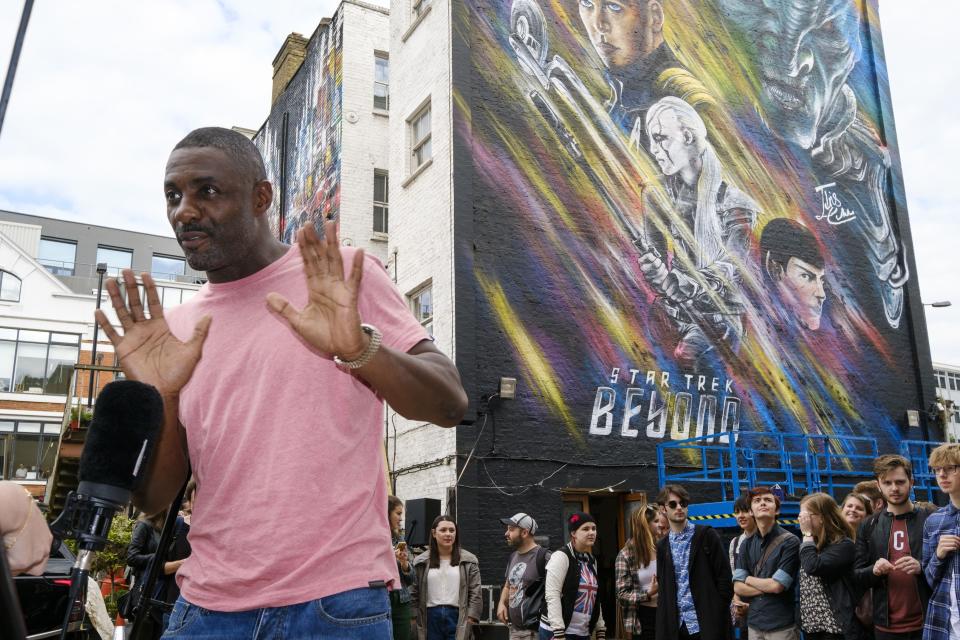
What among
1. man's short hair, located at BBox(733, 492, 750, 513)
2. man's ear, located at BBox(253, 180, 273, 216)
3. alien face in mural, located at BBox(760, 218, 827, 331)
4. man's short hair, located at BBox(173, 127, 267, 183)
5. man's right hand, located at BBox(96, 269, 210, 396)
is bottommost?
man's short hair, located at BBox(733, 492, 750, 513)

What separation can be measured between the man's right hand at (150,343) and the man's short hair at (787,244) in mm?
17459

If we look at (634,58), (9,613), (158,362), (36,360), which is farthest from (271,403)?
(36,360)

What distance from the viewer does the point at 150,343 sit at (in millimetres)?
2281

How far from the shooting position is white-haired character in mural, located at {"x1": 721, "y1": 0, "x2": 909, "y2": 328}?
19.8m

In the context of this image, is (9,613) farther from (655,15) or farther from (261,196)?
(655,15)

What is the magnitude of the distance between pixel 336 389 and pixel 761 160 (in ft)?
60.4

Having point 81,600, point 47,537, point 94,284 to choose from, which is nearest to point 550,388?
point 47,537

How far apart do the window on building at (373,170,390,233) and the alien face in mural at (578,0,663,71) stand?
220 inches

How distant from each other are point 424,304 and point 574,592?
338 inches

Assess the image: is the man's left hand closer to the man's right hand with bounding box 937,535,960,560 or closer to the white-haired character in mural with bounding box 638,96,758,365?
the man's right hand with bounding box 937,535,960,560

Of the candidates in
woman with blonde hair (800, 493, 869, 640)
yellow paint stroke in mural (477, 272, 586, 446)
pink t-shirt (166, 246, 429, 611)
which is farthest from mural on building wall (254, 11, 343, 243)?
pink t-shirt (166, 246, 429, 611)

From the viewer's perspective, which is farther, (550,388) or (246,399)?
(550,388)

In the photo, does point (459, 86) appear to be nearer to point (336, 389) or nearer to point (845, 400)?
point (845, 400)

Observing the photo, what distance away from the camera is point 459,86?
16.6 m
